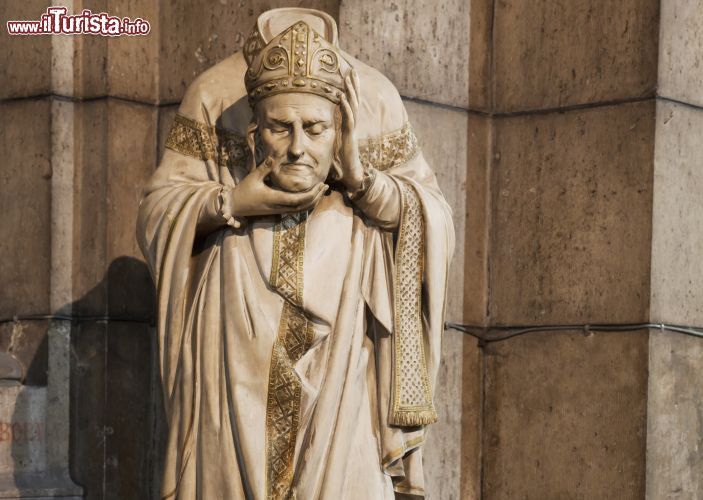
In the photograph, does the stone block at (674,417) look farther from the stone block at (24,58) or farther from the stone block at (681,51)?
the stone block at (24,58)

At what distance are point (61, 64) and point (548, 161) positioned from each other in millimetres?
2166

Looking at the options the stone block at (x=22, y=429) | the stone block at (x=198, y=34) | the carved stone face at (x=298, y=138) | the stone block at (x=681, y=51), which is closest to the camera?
the carved stone face at (x=298, y=138)

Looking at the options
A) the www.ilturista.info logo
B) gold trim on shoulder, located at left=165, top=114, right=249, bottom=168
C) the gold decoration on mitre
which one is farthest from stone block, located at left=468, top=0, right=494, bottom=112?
the gold decoration on mitre

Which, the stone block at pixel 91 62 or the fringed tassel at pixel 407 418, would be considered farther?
the stone block at pixel 91 62

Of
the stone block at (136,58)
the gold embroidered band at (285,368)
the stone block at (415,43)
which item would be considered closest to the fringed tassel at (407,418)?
the gold embroidered band at (285,368)

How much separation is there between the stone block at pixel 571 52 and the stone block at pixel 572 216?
0.08m

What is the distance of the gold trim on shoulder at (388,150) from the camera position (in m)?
7.64

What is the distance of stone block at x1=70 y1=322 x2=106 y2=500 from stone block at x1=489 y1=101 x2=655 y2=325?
1720 mm

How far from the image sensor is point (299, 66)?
721 centimetres

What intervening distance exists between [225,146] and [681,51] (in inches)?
84.3

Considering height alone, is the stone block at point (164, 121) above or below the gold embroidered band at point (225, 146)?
above

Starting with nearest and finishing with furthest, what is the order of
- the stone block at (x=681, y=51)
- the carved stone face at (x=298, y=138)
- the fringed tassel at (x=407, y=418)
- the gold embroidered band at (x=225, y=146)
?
1. the carved stone face at (x=298, y=138)
2. the fringed tassel at (x=407, y=418)
3. the gold embroidered band at (x=225, y=146)
4. the stone block at (x=681, y=51)

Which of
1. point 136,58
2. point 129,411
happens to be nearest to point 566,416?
point 129,411

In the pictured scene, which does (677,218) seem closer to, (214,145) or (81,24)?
(214,145)
